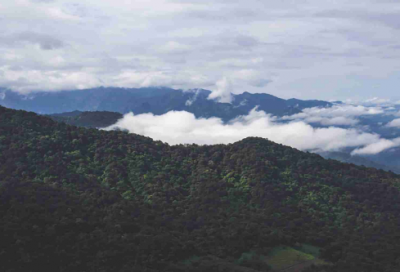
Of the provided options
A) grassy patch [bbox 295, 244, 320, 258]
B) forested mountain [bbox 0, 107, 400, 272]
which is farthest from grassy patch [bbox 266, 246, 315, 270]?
grassy patch [bbox 295, 244, 320, 258]

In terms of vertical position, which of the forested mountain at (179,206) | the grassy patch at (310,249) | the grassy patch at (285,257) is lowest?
the grassy patch at (285,257)

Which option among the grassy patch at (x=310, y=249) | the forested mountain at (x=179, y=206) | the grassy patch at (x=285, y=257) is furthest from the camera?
the grassy patch at (x=310, y=249)

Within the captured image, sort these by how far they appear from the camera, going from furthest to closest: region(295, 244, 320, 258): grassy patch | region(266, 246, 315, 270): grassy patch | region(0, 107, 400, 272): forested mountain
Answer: region(295, 244, 320, 258): grassy patch
region(266, 246, 315, 270): grassy patch
region(0, 107, 400, 272): forested mountain

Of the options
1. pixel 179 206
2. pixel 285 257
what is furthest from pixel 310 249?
pixel 179 206

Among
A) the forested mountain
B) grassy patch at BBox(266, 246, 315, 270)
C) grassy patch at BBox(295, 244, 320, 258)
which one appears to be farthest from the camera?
grassy patch at BBox(295, 244, 320, 258)

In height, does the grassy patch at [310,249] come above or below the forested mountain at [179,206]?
below

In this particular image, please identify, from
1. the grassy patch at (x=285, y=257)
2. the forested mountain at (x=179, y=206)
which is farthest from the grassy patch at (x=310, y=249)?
the grassy patch at (x=285, y=257)

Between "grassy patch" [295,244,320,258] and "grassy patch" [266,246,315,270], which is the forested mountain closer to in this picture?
"grassy patch" [266,246,315,270]

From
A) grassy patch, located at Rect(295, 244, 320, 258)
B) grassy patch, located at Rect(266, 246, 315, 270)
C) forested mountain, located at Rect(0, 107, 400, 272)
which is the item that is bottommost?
grassy patch, located at Rect(266, 246, 315, 270)

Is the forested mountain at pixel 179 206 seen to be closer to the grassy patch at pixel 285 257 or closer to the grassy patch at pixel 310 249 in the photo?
the grassy patch at pixel 285 257

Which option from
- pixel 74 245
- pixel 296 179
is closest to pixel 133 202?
pixel 74 245
